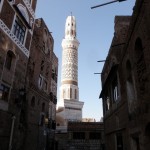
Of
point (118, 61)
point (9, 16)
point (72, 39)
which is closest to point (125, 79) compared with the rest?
point (118, 61)

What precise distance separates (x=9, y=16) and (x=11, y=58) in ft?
10.6

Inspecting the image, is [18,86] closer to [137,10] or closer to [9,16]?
[9,16]

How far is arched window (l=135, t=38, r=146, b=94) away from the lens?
851 cm

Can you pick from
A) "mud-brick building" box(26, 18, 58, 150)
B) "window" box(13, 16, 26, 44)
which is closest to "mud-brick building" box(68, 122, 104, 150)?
"mud-brick building" box(26, 18, 58, 150)

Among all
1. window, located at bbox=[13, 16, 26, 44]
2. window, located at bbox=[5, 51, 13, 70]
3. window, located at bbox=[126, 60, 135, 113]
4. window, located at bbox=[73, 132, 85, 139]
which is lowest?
window, located at bbox=[73, 132, 85, 139]

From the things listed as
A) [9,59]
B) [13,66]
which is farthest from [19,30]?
[13,66]

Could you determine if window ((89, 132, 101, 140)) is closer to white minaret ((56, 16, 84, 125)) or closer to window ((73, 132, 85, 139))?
window ((73, 132, 85, 139))

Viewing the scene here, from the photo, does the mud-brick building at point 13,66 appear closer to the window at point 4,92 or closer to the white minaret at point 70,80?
the window at point 4,92

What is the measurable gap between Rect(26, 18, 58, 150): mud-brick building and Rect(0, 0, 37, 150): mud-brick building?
6.42 feet

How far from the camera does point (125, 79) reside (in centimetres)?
1132

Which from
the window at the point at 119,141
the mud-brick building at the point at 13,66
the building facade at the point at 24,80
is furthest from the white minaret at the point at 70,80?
the window at the point at 119,141

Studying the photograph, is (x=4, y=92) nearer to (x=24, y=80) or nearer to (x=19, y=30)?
(x=24, y=80)

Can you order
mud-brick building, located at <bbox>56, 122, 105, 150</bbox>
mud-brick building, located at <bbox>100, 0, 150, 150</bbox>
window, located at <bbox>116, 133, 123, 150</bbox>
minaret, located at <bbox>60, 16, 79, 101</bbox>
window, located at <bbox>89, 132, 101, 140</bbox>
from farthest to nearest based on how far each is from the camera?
minaret, located at <bbox>60, 16, 79, 101</bbox> < window, located at <bbox>89, 132, 101, 140</bbox> < mud-brick building, located at <bbox>56, 122, 105, 150</bbox> < window, located at <bbox>116, 133, 123, 150</bbox> < mud-brick building, located at <bbox>100, 0, 150, 150</bbox>

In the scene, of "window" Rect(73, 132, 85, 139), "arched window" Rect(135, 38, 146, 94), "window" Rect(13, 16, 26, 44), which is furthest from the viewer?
"window" Rect(73, 132, 85, 139)
